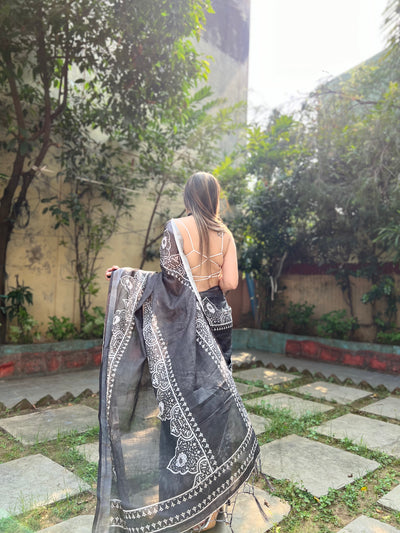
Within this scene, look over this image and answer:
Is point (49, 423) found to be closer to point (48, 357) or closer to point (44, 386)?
point (44, 386)

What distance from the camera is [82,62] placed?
15.8 ft

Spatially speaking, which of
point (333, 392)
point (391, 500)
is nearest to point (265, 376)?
point (333, 392)

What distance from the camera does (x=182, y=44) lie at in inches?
196

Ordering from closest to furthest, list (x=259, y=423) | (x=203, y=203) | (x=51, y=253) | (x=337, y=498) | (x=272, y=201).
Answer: (x=203, y=203)
(x=337, y=498)
(x=259, y=423)
(x=51, y=253)
(x=272, y=201)

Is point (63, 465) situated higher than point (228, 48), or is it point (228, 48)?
point (228, 48)

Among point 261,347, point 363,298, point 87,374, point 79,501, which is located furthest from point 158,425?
point 261,347

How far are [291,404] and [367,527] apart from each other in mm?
2112

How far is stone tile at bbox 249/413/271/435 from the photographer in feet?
10.9

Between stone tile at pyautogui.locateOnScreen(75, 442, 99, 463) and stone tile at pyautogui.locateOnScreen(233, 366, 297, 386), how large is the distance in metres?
2.53

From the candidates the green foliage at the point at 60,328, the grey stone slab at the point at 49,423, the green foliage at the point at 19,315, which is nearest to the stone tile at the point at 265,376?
the grey stone slab at the point at 49,423

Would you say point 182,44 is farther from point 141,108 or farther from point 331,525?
point 331,525

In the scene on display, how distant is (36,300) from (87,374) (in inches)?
48.9

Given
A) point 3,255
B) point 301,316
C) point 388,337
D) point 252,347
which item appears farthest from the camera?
point 252,347

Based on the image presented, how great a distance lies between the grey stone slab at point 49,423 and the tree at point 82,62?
1.83 m
